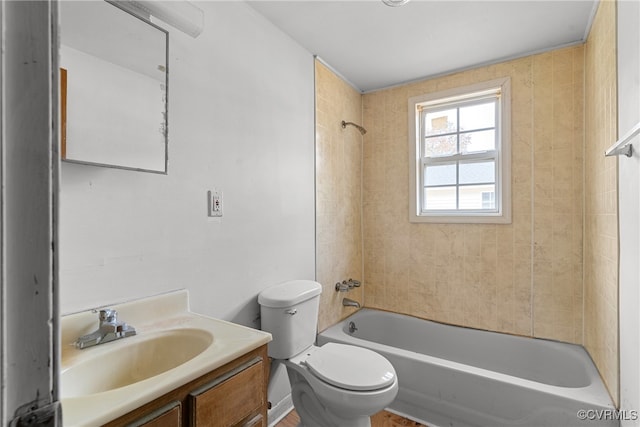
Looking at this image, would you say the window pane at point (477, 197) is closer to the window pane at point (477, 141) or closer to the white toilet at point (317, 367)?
the window pane at point (477, 141)

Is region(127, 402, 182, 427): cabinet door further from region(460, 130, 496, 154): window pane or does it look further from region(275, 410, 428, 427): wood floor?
region(460, 130, 496, 154): window pane

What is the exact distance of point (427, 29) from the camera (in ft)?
6.44

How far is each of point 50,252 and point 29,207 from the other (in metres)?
0.05

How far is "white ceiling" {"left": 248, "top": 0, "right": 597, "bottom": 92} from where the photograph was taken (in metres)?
1.76

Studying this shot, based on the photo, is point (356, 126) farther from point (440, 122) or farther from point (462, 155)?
point (462, 155)

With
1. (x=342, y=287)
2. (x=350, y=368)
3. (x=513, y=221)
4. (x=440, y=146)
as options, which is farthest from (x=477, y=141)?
(x=350, y=368)

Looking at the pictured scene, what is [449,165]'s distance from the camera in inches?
104

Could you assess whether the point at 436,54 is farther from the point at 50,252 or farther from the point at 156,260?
the point at 50,252

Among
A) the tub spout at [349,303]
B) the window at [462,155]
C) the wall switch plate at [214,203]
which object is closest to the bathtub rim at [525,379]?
the tub spout at [349,303]

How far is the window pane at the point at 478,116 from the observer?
2.46m

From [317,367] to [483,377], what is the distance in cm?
94

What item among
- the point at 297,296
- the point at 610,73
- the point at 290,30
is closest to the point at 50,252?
the point at 297,296

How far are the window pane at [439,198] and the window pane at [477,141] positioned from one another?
34 cm

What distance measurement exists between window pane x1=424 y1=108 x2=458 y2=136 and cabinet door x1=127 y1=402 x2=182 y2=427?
2583 millimetres
